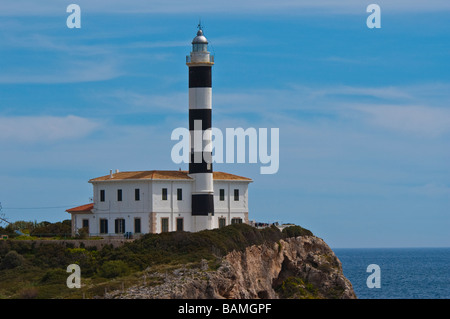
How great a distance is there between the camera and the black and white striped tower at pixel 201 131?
189 feet

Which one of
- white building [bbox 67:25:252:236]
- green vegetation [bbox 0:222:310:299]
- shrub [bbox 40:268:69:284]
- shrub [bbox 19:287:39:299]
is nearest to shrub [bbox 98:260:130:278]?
green vegetation [bbox 0:222:310:299]

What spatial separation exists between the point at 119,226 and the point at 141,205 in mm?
Answer: 2082

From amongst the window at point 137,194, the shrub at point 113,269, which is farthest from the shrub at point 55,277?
the window at point 137,194

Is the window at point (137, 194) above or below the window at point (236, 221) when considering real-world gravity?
above

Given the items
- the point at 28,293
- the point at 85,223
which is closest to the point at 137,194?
the point at 85,223

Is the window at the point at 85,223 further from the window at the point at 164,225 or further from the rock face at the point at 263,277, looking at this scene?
the rock face at the point at 263,277

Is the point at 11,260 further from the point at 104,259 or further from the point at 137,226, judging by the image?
the point at 137,226

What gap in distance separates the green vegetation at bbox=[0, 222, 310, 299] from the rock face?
31.9 inches

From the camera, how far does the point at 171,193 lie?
57906mm

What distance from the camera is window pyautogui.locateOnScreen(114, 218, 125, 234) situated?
190 ft
